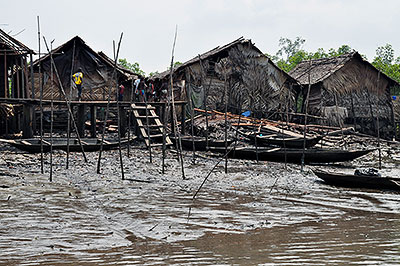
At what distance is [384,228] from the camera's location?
17.4 feet

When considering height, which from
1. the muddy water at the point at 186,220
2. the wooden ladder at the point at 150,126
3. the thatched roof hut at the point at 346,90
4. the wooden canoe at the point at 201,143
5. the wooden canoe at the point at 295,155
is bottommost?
the muddy water at the point at 186,220

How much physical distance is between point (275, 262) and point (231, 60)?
16762 millimetres

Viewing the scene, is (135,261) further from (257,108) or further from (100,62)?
(257,108)

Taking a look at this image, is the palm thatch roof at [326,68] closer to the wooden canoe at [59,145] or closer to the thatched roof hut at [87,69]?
the thatched roof hut at [87,69]

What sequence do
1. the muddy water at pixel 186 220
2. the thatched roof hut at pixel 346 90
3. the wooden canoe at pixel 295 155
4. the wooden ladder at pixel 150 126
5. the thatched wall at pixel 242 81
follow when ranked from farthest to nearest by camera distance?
1. the thatched roof hut at pixel 346 90
2. the thatched wall at pixel 242 81
3. the wooden ladder at pixel 150 126
4. the wooden canoe at pixel 295 155
5. the muddy water at pixel 186 220

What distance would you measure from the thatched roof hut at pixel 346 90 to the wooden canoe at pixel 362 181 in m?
12.3

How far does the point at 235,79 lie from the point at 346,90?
542 cm

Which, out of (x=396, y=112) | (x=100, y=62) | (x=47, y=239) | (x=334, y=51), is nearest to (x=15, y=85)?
(x=100, y=62)

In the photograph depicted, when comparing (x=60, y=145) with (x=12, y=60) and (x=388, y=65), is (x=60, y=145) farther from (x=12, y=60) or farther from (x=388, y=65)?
(x=388, y=65)

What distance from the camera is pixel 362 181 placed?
803cm

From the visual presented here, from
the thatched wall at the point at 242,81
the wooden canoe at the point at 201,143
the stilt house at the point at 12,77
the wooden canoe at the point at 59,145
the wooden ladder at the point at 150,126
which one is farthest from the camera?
the thatched wall at the point at 242,81

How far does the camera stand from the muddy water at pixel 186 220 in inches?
160

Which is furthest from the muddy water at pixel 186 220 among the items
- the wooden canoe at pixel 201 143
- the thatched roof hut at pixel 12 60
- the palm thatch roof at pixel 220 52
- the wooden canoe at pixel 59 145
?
the palm thatch roof at pixel 220 52

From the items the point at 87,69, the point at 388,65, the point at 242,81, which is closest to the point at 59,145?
the point at 87,69
